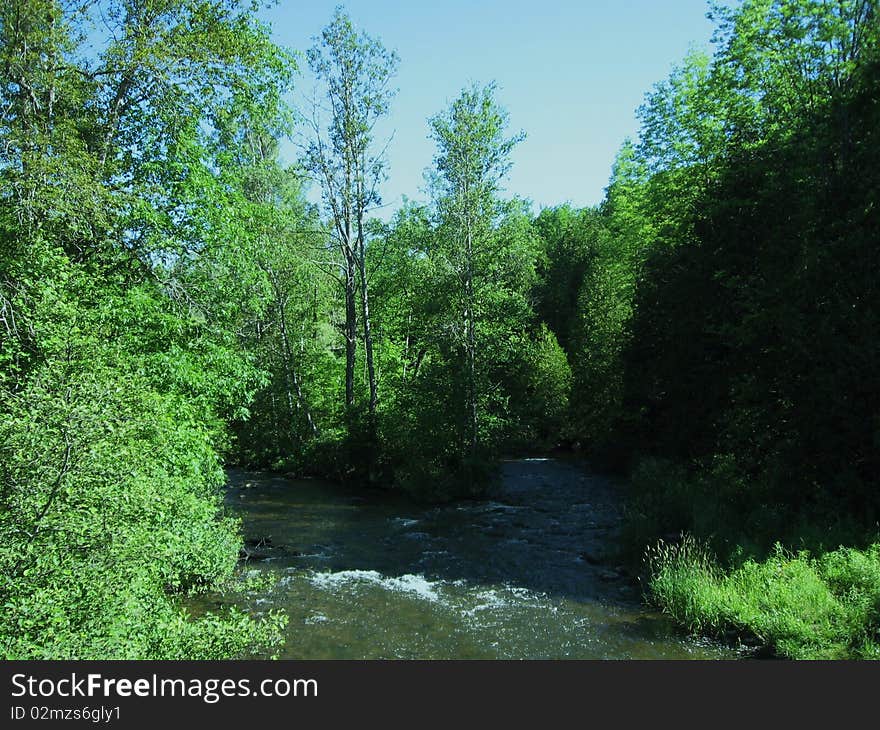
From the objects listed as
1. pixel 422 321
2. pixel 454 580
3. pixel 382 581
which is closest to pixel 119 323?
pixel 382 581

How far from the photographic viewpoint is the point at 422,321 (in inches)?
975

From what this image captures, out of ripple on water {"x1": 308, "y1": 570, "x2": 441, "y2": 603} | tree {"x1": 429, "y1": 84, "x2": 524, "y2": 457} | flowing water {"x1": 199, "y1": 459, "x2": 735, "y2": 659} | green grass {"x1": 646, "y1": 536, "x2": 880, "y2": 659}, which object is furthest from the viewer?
tree {"x1": 429, "y1": 84, "x2": 524, "y2": 457}

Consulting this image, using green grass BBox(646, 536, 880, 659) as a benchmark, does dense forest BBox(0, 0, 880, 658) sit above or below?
above

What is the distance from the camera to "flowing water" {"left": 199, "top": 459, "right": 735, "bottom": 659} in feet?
33.2

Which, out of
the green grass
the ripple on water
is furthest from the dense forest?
the ripple on water

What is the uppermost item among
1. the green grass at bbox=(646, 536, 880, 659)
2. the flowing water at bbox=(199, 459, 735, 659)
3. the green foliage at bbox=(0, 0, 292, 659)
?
the green foliage at bbox=(0, 0, 292, 659)

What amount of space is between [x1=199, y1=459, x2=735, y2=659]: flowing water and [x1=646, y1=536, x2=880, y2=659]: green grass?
23.9 inches

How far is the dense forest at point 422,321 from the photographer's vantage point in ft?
23.2

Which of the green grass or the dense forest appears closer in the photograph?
the dense forest

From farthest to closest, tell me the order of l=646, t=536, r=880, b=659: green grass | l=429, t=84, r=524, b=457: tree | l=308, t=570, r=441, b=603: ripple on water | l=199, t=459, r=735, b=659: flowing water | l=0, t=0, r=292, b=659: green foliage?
l=429, t=84, r=524, b=457: tree < l=308, t=570, r=441, b=603: ripple on water < l=199, t=459, r=735, b=659: flowing water < l=646, t=536, r=880, b=659: green grass < l=0, t=0, r=292, b=659: green foliage

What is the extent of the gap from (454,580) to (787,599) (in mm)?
6478

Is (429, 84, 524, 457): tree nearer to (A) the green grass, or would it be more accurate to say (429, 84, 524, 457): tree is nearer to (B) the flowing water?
(B) the flowing water

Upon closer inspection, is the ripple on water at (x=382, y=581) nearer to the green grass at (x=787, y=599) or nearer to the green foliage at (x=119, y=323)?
the green foliage at (x=119, y=323)
